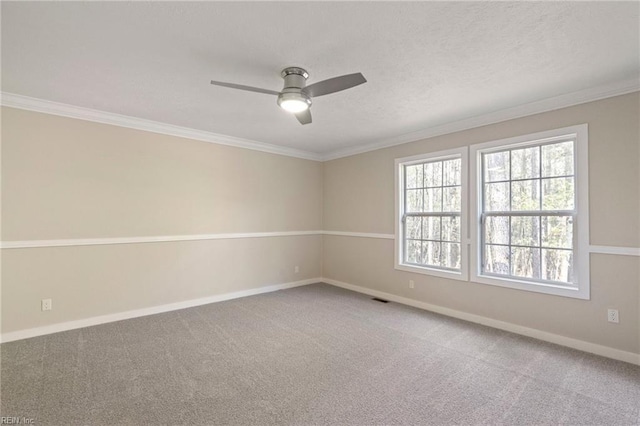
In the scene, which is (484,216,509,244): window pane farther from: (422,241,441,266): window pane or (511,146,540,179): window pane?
(422,241,441,266): window pane

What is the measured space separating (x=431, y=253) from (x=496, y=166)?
147 cm

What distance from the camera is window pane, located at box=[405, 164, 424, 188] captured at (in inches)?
179

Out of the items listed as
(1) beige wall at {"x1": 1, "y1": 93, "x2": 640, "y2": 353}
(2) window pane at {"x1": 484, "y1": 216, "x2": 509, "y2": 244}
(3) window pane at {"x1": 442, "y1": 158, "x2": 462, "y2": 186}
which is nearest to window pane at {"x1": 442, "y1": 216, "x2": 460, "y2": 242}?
(2) window pane at {"x1": 484, "y1": 216, "x2": 509, "y2": 244}

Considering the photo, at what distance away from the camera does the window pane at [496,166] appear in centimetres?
360

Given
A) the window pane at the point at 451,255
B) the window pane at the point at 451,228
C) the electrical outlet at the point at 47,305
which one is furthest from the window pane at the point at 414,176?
the electrical outlet at the point at 47,305

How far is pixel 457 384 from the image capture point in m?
2.34

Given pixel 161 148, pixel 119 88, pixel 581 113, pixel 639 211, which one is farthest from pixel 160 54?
pixel 639 211

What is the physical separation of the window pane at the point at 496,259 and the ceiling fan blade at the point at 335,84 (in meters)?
2.76

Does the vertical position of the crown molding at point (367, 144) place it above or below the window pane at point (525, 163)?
above

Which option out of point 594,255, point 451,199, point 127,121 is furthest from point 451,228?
point 127,121

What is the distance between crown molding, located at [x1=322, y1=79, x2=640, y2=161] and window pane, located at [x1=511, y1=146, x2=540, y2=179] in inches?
16.2

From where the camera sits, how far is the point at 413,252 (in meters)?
4.59

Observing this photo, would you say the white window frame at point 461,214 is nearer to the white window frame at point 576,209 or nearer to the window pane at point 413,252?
the window pane at point 413,252

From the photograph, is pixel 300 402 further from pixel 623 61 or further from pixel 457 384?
pixel 623 61
